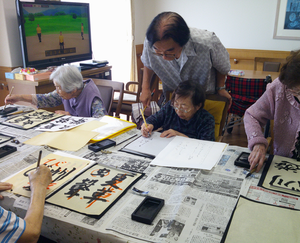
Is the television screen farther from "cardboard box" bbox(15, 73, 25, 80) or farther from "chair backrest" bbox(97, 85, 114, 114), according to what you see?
"chair backrest" bbox(97, 85, 114, 114)

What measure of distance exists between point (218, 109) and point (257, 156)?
0.68 metres

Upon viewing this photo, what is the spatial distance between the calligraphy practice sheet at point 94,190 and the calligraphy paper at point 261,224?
0.39m

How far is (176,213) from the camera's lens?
84cm

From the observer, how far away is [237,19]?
453 centimetres

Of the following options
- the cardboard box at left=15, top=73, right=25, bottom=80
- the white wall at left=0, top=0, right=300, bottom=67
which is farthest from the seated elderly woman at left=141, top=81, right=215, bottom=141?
the white wall at left=0, top=0, right=300, bottom=67

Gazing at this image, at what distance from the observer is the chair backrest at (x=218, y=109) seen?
178 centimetres

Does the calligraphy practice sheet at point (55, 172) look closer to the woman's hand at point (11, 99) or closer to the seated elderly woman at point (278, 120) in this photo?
the seated elderly woman at point (278, 120)

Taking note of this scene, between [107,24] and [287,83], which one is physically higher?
[107,24]

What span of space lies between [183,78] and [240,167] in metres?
0.85

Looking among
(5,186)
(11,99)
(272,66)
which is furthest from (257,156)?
(272,66)

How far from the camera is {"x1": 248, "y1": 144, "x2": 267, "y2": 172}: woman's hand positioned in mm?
1113

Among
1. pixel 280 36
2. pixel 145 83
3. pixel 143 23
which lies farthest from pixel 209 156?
pixel 143 23

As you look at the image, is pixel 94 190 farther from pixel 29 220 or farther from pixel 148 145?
pixel 148 145

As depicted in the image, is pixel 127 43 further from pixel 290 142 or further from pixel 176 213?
pixel 176 213
